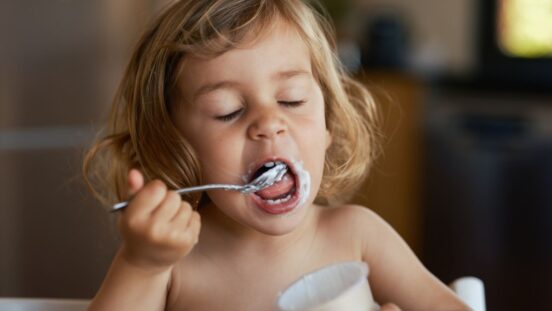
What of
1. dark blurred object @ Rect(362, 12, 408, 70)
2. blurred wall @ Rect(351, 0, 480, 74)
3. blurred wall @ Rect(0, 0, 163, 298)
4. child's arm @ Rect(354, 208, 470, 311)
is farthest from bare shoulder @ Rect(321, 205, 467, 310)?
blurred wall @ Rect(351, 0, 480, 74)

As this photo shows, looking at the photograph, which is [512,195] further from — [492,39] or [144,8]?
[144,8]

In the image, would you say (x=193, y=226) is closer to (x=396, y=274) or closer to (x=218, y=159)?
(x=218, y=159)

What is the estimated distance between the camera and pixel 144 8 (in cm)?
258

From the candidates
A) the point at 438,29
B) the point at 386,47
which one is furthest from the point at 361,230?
the point at 438,29

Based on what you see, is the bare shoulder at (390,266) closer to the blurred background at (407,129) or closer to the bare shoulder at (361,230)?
the bare shoulder at (361,230)

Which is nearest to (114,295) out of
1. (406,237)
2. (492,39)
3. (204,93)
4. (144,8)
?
(204,93)

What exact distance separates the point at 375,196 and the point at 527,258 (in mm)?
532

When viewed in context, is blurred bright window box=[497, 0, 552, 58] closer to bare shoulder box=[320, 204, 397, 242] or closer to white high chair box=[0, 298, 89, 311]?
bare shoulder box=[320, 204, 397, 242]

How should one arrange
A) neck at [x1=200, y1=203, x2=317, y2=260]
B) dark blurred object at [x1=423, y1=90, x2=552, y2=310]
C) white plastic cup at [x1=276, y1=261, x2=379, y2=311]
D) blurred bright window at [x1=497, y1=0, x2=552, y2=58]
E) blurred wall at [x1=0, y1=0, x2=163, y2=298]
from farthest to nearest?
blurred bright window at [x1=497, y1=0, x2=552, y2=58] < dark blurred object at [x1=423, y1=90, x2=552, y2=310] < blurred wall at [x1=0, y1=0, x2=163, y2=298] < neck at [x1=200, y1=203, x2=317, y2=260] < white plastic cup at [x1=276, y1=261, x2=379, y2=311]

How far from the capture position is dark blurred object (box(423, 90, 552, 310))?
2.96 m

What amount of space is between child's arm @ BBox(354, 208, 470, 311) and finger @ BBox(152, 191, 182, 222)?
0.29m

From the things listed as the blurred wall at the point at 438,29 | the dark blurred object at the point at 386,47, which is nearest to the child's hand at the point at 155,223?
the dark blurred object at the point at 386,47

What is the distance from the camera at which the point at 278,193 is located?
89 centimetres

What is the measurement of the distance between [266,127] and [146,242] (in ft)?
0.56
